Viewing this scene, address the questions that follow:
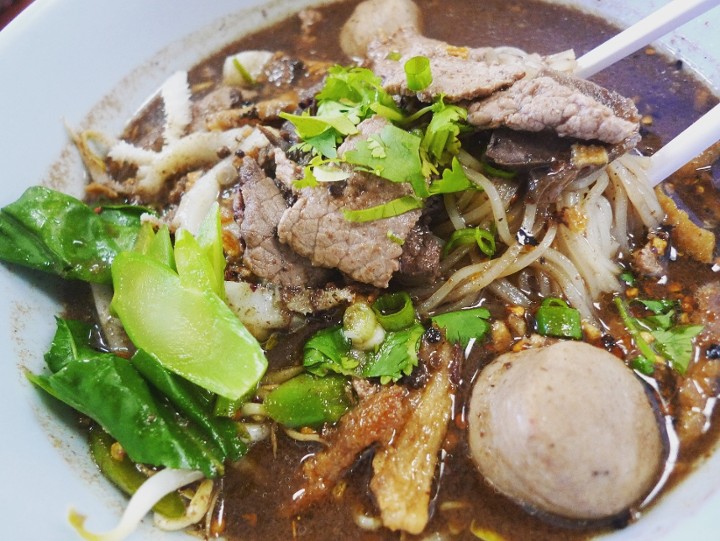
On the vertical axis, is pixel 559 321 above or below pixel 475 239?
below

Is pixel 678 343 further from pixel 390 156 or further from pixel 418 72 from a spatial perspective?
pixel 418 72

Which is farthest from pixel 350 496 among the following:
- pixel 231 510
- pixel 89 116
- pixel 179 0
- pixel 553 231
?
pixel 179 0

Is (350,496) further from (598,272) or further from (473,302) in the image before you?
(598,272)

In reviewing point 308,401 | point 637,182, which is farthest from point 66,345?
point 637,182

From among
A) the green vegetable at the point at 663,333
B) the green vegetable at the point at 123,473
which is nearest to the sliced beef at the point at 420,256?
the green vegetable at the point at 663,333

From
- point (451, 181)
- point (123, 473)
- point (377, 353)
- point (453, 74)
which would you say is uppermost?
point (453, 74)

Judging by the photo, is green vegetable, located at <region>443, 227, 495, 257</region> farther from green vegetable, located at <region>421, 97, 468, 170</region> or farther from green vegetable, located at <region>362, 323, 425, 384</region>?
green vegetable, located at <region>362, 323, 425, 384</region>

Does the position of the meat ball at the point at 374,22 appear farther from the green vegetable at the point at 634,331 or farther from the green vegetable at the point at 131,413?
the green vegetable at the point at 131,413
